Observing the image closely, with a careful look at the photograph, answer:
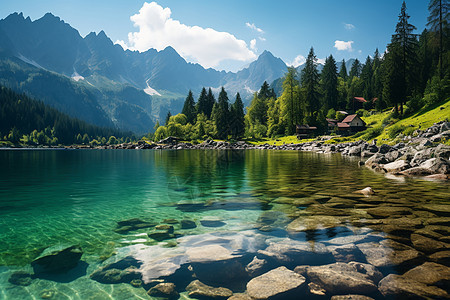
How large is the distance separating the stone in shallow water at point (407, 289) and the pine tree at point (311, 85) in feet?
311

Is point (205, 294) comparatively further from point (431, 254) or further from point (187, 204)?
point (187, 204)

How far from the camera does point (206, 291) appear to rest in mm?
4711

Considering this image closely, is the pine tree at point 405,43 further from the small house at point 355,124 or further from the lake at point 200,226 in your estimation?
the lake at point 200,226

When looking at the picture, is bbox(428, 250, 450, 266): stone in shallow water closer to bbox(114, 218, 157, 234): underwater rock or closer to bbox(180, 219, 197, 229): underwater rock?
bbox(180, 219, 197, 229): underwater rock

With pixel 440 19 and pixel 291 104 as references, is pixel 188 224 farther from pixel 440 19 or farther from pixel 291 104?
pixel 291 104

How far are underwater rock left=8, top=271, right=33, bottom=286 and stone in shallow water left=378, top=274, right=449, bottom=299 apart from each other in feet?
23.2

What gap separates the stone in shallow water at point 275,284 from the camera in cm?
453

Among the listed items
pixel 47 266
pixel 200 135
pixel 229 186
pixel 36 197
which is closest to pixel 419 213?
A: pixel 229 186

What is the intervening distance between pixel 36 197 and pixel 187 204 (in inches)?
375

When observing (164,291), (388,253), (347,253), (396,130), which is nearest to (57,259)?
(164,291)

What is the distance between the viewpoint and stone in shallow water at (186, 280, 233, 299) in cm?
456

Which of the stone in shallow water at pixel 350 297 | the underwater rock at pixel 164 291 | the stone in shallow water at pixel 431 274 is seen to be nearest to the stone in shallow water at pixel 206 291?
the underwater rock at pixel 164 291

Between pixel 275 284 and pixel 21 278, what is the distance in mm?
5462

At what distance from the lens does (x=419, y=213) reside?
9.26 m
